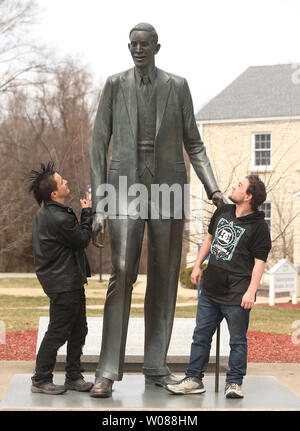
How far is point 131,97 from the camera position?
17.9 ft

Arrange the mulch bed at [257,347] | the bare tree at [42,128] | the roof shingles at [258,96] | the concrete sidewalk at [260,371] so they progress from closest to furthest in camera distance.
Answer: the concrete sidewalk at [260,371]
the mulch bed at [257,347]
the roof shingles at [258,96]
the bare tree at [42,128]

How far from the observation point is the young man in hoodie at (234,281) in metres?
5.30

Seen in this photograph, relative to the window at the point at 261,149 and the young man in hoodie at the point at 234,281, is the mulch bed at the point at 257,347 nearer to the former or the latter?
the young man in hoodie at the point at 234,281

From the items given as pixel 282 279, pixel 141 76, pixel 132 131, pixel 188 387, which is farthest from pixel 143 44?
pixel 282 279

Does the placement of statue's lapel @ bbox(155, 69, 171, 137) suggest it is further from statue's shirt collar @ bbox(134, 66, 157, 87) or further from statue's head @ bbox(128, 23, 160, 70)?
statue's head @ bbox(128, 23, 160, 70)

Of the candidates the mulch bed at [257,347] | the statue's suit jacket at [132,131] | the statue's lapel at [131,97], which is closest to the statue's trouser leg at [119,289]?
the statue's suit jacket at [132,131]

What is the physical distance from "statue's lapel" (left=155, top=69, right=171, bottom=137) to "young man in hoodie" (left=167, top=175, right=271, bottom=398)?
79cm

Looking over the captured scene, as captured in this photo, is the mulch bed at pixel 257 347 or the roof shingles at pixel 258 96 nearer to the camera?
the mulch bed at pixel 257 347

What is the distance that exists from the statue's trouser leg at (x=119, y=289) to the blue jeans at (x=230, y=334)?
1.83 feet

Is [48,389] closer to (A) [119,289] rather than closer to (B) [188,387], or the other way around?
(A) [119,289]

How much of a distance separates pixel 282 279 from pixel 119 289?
13.5 m

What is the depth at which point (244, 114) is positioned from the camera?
2644 centimetres
